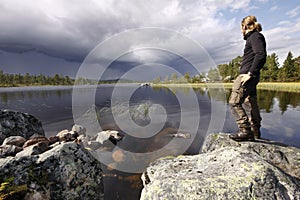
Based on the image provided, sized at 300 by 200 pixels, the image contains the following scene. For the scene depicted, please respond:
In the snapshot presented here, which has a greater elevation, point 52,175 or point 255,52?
point 255,52

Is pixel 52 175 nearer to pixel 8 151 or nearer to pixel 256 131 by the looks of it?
pixel 8 151

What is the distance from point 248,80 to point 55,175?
5.39 meters

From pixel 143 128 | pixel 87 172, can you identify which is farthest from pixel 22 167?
pixel 143 128

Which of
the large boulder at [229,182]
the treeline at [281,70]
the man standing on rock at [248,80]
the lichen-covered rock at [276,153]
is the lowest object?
the lichen-covered rock at [276,153]

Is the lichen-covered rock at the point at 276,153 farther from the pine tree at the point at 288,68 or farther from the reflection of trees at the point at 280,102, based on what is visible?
the pine tree at the point at 288,68

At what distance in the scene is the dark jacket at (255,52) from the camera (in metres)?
4.33

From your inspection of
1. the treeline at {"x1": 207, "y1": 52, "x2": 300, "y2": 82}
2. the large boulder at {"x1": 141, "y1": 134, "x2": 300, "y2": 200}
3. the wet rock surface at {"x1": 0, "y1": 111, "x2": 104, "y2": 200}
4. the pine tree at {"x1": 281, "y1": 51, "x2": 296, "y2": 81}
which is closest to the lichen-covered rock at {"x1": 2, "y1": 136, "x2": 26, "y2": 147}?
the wet rock surface at {"x1": 0, "y1": 111, "x2": 104, "y2": 200}

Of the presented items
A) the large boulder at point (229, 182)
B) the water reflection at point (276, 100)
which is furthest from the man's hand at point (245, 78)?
the water reflection at point (276, 100)

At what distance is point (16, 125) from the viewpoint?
322 inches

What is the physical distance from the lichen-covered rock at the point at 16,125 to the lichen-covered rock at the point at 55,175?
5.11 meters

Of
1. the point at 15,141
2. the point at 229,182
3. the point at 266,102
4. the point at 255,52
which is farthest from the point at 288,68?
the point at 15,141

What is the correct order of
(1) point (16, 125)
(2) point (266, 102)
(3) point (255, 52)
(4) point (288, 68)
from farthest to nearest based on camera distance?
(4) point (288, 68), (2) point (266, 102), (1) point (16, 125), (3) point (255, 52)

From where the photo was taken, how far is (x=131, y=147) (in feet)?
31.4

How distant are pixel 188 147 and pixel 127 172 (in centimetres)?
414
